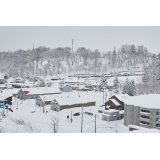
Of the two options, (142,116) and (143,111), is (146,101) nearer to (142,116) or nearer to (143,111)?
(143,111)

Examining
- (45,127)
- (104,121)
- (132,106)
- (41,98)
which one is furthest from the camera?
(41,98)

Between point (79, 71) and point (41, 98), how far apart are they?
59.0 feet

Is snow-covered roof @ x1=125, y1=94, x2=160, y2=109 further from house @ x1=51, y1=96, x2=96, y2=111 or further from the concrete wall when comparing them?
house @ x1=51, y1=96, x2=96, y2=111

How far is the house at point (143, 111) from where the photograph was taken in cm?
777

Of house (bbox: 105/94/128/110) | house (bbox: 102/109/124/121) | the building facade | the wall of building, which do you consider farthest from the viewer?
house (bbox: 105/94/128/110)

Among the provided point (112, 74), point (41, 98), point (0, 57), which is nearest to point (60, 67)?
point (112, 74)

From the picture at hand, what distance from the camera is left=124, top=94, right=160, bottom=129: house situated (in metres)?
7.77

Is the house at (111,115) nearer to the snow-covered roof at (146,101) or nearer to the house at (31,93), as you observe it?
the snow-covered roof at (146,101)

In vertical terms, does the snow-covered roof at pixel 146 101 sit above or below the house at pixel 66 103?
above

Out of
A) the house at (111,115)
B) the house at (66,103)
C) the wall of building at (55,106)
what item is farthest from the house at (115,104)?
the wall of building at (55,106)

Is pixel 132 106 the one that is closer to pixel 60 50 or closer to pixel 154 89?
pixel 154 89

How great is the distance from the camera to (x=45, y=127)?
707cm

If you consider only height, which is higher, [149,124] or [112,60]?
[112,60]

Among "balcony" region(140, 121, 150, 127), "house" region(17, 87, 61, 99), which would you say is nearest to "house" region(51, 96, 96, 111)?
"house" region(17, 87, 61, 99)
